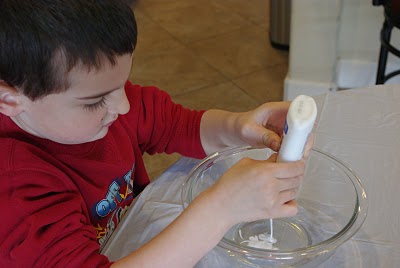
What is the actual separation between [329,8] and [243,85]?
1.76 feet

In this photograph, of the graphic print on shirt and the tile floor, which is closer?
the graphic print on shirt

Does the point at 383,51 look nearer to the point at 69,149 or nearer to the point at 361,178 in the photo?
the point at 361,178

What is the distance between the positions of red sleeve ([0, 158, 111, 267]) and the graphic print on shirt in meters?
0.14

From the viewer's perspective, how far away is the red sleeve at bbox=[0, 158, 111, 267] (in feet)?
1.96

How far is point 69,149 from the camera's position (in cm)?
73

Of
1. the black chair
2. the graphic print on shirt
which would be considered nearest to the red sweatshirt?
the graphic print on shirt

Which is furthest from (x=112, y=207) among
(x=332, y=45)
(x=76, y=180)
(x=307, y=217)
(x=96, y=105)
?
(x=332, y=45)

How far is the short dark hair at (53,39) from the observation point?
0.58 metres

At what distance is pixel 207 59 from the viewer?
7.78ft

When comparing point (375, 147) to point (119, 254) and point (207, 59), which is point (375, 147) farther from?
point (207, 59)

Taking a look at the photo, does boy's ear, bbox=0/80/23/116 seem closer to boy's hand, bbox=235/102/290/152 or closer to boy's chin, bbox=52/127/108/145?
boy's chin, bbox=52/127/108/145

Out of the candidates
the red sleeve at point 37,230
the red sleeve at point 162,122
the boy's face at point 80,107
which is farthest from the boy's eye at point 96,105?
the red sleeve at point 162,122

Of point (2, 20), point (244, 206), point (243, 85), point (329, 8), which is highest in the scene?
point (2, 20)

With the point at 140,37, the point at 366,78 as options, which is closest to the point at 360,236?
the point at 366,78
